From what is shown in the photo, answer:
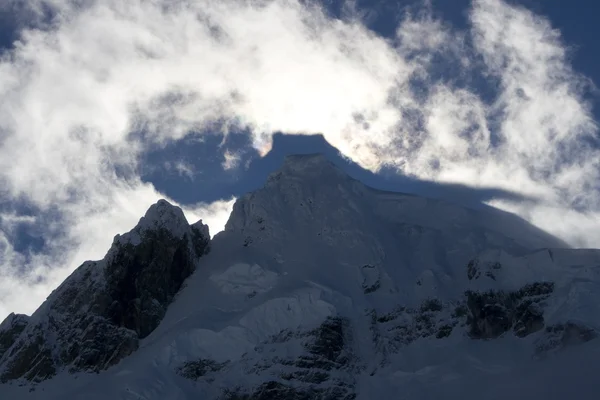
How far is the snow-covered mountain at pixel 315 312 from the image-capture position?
88.6m

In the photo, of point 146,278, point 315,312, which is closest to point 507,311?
point 315,312

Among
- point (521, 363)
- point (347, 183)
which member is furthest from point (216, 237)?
point (521, 363)

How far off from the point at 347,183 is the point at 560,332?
41.6m

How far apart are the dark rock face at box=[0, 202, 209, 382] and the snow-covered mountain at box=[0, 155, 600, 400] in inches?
7.2

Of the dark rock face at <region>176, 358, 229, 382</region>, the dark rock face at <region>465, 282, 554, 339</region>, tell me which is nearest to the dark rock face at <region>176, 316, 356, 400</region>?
the dark rock face at <region>176, 358, 229, 382</region>

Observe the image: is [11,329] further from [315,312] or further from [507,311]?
[507,311]

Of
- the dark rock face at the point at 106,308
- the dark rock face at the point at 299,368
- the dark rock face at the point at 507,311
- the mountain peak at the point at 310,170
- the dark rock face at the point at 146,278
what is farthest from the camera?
the mountain peak at the point at 310,170

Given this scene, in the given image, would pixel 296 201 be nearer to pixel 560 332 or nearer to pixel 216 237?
pixel 216 237

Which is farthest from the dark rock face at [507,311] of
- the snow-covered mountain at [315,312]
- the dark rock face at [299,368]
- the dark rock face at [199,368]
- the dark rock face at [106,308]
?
the dark rock face at [106,308]

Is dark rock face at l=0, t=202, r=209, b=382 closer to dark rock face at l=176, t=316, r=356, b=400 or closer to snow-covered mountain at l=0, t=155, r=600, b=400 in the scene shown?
snow-covered mountain at l=0, t=155, r=600, b=400

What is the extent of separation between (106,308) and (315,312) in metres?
27.5

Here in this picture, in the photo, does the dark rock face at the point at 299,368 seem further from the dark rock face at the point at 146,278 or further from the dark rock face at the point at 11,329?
the dark rock face at the point at 11,329

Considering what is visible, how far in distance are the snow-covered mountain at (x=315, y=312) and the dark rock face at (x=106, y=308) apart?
18 centimetres

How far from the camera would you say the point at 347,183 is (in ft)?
398
